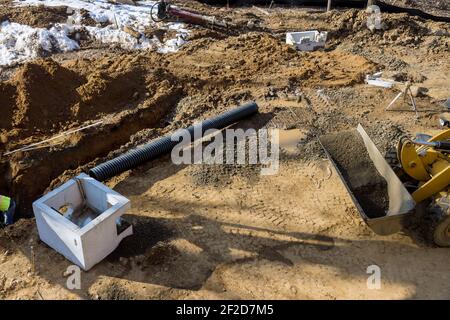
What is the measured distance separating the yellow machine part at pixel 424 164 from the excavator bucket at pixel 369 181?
0.79 feet

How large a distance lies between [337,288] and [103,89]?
592 centimetres

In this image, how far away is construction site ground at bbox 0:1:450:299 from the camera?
5.90 m

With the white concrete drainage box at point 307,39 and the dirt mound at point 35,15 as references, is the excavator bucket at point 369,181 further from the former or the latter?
the dirt mound at point 35,15

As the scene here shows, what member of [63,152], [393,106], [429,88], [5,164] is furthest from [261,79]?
[5,164]

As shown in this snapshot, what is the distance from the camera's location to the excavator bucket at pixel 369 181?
5973 millimetres

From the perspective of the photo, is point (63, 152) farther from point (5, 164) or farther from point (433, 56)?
point (433, 56)

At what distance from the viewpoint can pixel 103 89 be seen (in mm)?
9352

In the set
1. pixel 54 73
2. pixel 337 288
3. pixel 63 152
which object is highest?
pixel 54 73

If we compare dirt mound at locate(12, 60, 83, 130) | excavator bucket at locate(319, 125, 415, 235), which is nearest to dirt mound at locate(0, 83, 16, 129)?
dirt mound at locate(12, 60, 83, 130)

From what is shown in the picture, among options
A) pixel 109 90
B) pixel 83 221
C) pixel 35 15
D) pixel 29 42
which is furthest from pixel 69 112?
pixel 35 15

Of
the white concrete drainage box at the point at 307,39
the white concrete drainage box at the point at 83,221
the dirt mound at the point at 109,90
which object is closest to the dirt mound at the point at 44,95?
the dirt mound at the point at 109,90

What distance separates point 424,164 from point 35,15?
10.5 metres

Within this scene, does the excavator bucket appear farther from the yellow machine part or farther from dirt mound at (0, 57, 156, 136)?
dirt mound at (0, 57, 156, 136)

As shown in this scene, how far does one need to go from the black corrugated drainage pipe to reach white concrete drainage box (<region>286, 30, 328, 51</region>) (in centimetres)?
A: 370
